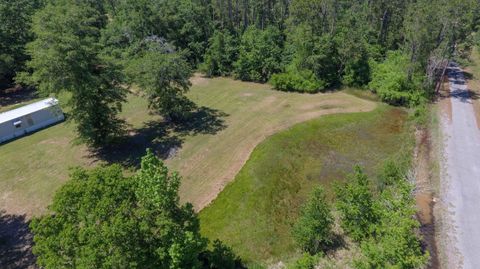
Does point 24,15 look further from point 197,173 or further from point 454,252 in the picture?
point 454,252

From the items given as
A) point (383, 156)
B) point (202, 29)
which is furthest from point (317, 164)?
point (202, 29)

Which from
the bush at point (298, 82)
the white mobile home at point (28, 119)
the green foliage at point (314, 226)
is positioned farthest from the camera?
the bush at point (298, 82)

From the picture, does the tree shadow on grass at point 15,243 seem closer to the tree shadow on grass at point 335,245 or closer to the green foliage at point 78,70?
the green foliage at point 78,70

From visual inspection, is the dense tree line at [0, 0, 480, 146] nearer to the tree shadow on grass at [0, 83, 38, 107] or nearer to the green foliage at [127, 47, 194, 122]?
the green foliage at [127, 47, 194, 122]

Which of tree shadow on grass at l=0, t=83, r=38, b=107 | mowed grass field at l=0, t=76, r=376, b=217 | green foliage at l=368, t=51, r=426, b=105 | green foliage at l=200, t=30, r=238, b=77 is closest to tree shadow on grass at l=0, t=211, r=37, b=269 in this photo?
mowed grass field at l=0, t=76, r=376, b=217

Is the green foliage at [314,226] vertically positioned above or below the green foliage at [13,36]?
below

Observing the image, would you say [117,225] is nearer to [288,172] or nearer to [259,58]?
[288,172]

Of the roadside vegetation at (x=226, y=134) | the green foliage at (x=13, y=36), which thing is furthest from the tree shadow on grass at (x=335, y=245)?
the green foliage at (x=13, y=36)
